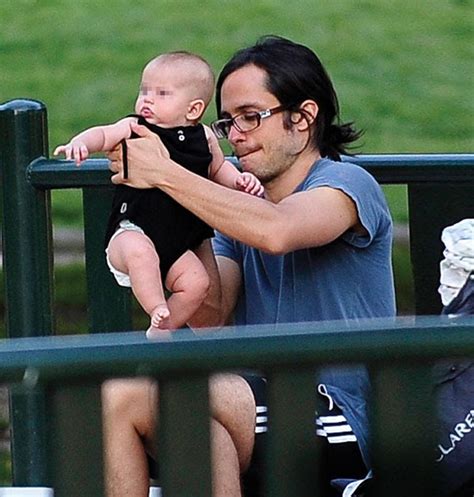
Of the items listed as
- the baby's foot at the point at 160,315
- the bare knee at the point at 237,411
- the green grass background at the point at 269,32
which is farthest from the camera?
the green grass background at the point at 269,32

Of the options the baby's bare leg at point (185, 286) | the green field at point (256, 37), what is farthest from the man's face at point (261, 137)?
the green field at point (256, 37)

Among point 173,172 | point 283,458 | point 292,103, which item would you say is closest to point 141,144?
point 173,172

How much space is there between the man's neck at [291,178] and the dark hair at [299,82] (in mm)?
40

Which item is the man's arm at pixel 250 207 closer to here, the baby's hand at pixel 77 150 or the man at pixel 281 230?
the man at pixel 281 230

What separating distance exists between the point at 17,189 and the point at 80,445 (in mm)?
1970

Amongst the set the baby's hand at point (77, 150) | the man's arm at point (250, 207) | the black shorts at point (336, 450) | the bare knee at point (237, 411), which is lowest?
the black shorts at point (336, 450)

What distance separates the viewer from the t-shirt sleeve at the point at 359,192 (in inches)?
139

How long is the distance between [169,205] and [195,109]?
8.0 inches

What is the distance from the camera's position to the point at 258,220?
11.2 ft

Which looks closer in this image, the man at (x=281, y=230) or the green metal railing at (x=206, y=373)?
the green metal railing at (x=206, y=373)

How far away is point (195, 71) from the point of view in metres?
3.61

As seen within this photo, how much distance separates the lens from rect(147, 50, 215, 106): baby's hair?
11.8 feet

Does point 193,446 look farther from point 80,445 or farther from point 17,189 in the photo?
point 17,189

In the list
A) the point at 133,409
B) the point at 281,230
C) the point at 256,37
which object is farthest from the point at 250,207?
the point at 256,37
